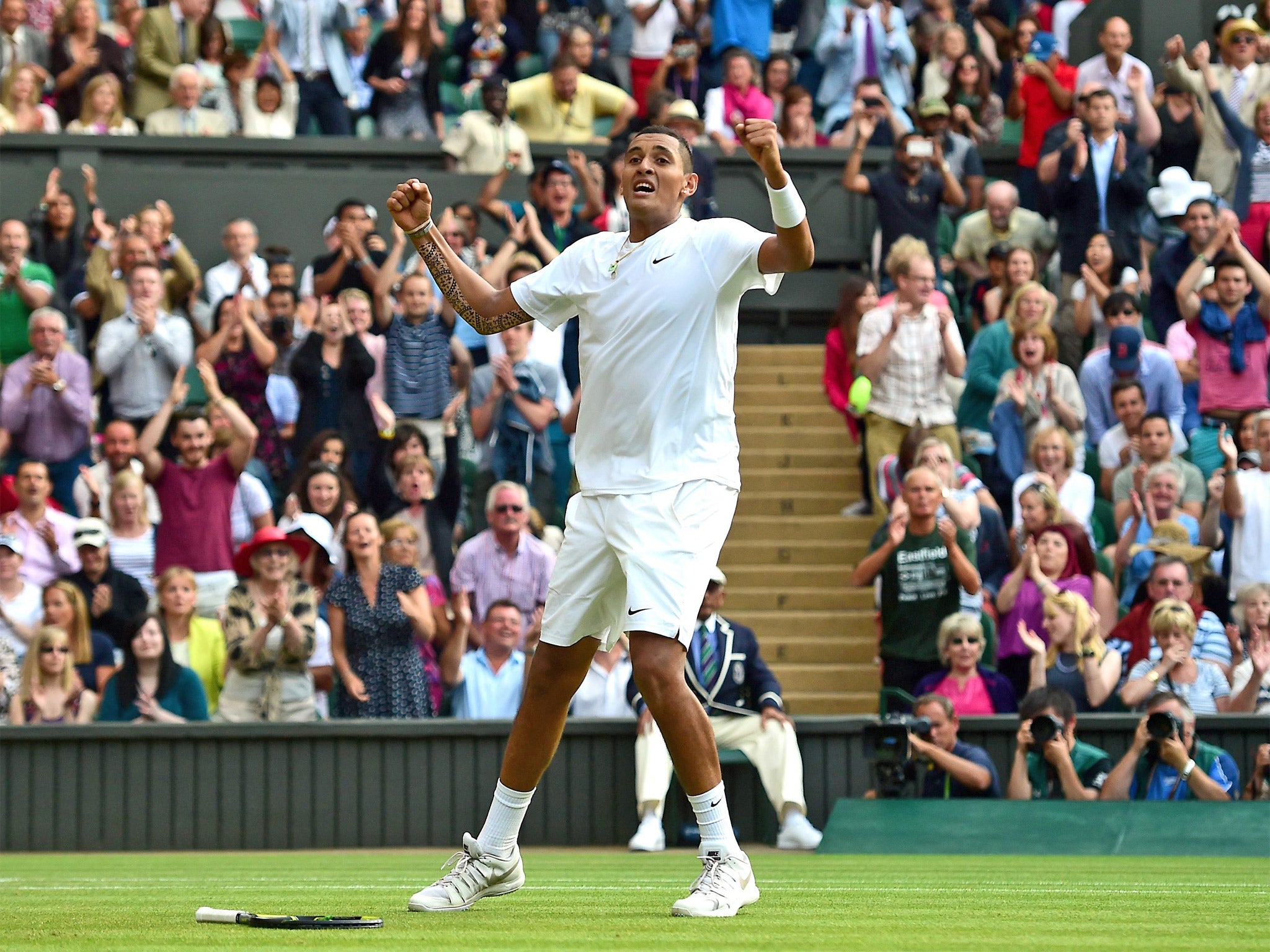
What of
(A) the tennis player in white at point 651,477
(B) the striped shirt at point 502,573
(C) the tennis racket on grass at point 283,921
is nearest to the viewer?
(C) the tennis racket on grass at point 283,921

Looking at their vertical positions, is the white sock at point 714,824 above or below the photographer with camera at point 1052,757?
above

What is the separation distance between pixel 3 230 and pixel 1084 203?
8405 millimetres

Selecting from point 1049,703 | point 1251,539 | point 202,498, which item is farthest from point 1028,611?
point 202,498

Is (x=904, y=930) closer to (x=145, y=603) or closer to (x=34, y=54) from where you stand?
(x=145, y=603)

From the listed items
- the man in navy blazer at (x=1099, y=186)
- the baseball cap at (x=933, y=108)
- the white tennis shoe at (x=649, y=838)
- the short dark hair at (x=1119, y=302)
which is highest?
the baseball cap at (x=933, y=108)

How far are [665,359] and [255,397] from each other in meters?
8.88

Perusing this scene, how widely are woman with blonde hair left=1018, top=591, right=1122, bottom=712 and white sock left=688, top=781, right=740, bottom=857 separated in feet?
19.4

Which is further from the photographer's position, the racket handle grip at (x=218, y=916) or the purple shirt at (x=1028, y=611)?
the purple shirt at (x=1028, y=611)

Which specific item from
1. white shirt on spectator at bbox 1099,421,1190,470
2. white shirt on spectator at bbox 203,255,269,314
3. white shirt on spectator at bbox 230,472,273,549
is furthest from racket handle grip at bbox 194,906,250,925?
white shirt on spectator at bbox 203,255,269,314

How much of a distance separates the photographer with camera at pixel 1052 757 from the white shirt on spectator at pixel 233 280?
24.3ft

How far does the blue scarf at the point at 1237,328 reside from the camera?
14375 mm

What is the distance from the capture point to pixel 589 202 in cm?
1577

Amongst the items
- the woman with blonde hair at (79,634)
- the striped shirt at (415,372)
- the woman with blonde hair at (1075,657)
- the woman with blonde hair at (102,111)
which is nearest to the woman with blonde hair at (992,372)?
the woman with blonde hair at (1075,657)

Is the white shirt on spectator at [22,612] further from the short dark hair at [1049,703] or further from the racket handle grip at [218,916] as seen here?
the racket handle grip at [218,916]
